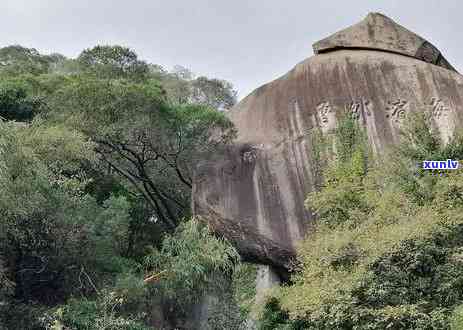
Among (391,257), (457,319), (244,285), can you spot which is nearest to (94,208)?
(244,285)

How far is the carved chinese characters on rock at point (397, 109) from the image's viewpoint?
11148 millimetres

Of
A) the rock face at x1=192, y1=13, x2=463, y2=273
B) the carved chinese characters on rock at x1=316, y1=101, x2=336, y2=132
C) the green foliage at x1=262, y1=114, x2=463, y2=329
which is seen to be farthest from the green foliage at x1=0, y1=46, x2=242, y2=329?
the green foliage at x1=262, y1=114, x2=463, y2=329

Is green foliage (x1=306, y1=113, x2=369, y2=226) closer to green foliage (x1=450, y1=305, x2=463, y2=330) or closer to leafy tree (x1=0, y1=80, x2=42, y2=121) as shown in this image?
green foliage (x1=450, y1=305, x2=463, y2=330)

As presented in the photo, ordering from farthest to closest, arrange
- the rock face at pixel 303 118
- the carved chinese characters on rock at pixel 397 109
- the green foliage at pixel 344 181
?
the carved chinese characters on rock at pixel 397 109 → the rock face at pixel 303 118 → the green foliage at pixel 344 181

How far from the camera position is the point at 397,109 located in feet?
36.9

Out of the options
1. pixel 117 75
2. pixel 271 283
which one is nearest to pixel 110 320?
pixel 271 283

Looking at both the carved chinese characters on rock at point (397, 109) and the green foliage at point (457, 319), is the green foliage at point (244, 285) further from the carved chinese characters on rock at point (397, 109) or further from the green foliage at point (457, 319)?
the carved chinese characters on rock at point (397, 109)

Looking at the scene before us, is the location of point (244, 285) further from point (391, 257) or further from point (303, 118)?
point (303, 118)

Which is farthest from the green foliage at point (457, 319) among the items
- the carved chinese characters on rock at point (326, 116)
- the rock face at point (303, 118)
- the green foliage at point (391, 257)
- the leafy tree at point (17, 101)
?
the leafy tree at point (17, 101)

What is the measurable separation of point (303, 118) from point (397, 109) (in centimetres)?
196

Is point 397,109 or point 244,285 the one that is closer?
point 244,285

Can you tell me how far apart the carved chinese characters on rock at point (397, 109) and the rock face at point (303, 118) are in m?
0.02

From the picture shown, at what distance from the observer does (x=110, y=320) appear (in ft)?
26.4

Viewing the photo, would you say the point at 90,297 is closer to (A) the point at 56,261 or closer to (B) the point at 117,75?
(A) the point at 56,261
